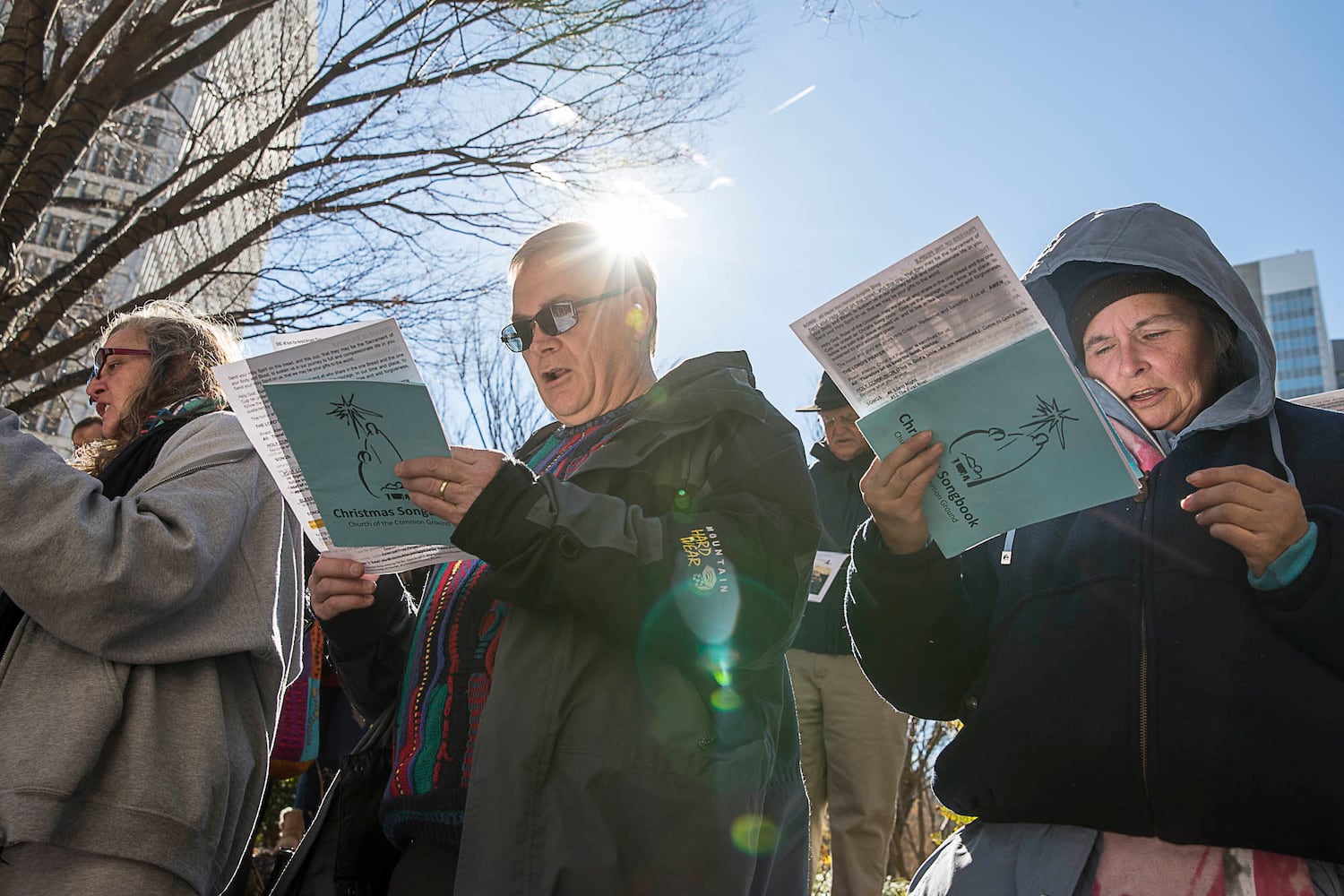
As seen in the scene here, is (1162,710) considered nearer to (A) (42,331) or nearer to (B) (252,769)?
(B) (252,769)

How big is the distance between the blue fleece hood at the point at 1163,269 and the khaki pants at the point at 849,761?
2.42 m

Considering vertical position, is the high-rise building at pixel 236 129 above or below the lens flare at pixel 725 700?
above

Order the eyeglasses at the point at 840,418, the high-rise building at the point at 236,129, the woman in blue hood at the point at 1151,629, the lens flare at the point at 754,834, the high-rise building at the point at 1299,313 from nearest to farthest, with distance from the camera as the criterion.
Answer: the woman in blue hood at the point at 1151,629, the lens flare at the point at 754,834, the eyeglasses at the point at 840,418, the high-rise building at the point at 236,129, the high-rise building at the point at 1299,313

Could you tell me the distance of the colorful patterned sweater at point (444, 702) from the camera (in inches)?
78.4

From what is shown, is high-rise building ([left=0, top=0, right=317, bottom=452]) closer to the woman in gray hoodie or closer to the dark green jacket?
the woman in gray hoodie

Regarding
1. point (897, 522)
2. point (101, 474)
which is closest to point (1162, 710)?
point (897, 522)

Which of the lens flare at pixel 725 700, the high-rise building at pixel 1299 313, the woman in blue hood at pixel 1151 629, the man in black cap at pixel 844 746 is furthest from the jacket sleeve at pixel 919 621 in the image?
the high-rise building at pixel 1299 313

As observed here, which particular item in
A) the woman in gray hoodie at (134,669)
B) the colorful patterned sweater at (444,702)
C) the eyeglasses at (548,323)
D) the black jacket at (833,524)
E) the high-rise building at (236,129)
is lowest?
the black jacket at (833,524)

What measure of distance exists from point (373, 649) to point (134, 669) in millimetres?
529

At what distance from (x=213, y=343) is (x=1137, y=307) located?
2549 mm

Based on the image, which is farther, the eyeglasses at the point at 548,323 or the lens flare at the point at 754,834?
the eyeglasses at the point at 548,323

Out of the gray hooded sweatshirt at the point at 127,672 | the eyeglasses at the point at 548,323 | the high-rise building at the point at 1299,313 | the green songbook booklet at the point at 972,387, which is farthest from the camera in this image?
the high-rise building at the point at 1299,313

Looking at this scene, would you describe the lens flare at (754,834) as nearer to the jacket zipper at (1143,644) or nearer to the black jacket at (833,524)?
the jacket zipper at (1143,644)

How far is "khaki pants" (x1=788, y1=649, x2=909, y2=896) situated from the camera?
4.30m
